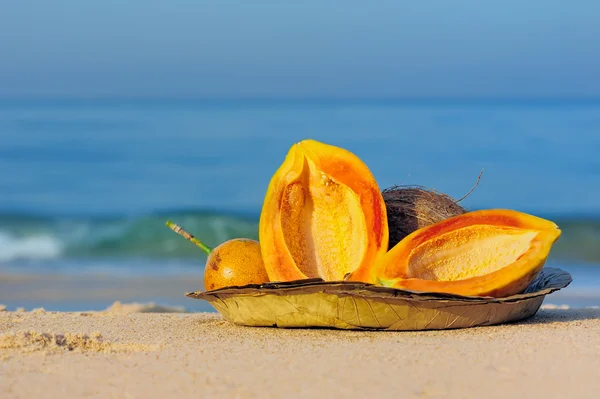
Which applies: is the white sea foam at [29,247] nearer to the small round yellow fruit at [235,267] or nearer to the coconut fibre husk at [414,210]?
the small round yellow fruit at [235,267]

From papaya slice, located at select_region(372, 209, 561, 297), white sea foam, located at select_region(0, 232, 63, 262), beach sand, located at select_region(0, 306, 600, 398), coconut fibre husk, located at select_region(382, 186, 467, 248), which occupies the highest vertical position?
white sea foam, located at select_region(0, 232, 63, 262)

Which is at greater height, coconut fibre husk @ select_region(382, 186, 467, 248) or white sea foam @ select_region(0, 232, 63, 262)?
white sea foam @ select_region(0, 232, 63, 262)

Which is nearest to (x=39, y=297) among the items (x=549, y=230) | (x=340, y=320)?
(x=340, y=320)

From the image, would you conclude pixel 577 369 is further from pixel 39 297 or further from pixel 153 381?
pixel 39 297

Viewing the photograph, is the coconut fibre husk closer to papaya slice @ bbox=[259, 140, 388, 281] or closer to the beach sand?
papaya slice @ bbox=[259, 140, 388, 281]

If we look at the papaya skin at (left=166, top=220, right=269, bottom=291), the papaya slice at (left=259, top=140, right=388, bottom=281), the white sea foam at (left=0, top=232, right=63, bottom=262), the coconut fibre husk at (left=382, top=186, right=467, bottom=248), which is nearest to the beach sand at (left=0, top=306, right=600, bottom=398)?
the papaya skin at (left=166, top=220, right=269, bottom=291)

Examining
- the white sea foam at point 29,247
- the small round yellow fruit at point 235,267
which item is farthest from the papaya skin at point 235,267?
the white sea foam at point 29,247

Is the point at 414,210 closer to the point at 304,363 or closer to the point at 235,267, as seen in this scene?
the point at 235,267
